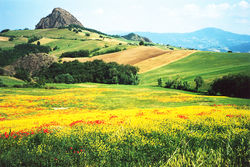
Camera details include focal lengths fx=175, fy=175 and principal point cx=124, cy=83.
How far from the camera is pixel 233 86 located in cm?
5784

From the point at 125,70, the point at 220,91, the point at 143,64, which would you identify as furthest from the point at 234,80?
the point at 143,64

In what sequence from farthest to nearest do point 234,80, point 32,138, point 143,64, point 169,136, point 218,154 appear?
1. point 143,64
2. point 234,80
3. point 32,138
4. point 169,136
5. point 218,154

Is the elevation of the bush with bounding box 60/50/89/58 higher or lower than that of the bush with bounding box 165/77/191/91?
higher

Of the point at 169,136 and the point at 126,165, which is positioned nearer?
the point at 126,165

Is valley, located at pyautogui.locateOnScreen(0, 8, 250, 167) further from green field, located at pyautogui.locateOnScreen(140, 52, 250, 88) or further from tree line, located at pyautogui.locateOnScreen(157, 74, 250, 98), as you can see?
green field, located at pyautogui.locateOnScreen(140, 52, 250, 88)

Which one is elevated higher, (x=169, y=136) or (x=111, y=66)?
(x=111, y=66)

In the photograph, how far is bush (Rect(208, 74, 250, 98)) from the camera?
180ft

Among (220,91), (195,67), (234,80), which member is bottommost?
(220,91)

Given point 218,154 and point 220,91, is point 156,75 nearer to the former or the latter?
point 220,91

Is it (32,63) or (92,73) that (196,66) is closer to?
(92,73)

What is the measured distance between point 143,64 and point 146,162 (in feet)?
424

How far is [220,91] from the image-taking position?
2406 inches

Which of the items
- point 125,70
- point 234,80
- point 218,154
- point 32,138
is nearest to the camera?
point 218,154

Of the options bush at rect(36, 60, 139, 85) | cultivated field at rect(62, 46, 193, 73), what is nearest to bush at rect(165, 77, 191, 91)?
bush at rect(36, 60, 139, 85)
